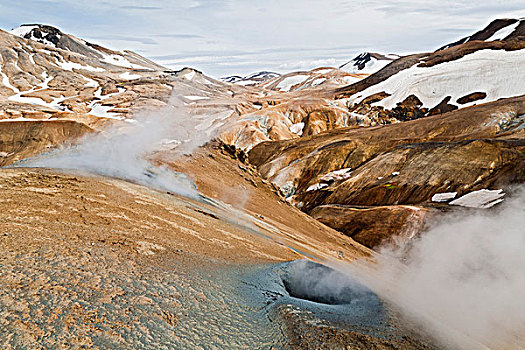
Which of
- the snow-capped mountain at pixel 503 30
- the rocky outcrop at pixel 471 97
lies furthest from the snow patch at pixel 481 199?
the snow-capped mountain at pixel 503 30

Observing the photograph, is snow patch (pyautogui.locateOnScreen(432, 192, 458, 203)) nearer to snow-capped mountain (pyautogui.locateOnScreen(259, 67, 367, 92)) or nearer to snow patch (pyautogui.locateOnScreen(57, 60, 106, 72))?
snow-capped mountain (pyautogui.locateOnScreen(259, 67, 367, 92))

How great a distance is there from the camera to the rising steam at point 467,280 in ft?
21.3

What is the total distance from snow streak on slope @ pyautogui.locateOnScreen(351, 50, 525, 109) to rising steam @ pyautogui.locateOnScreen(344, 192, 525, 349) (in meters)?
51.2

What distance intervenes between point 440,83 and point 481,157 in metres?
48.6

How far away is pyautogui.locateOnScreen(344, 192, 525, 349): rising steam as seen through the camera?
6496 millimetres

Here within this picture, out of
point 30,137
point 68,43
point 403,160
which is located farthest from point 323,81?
point 30,137

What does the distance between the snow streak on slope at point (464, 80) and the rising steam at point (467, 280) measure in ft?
168

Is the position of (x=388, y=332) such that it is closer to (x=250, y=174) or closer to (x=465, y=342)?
(x=465, y=342)

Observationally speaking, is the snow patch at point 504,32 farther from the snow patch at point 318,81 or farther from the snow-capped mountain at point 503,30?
the snow patch at point 318,81

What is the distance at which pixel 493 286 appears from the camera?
13086 millimetres

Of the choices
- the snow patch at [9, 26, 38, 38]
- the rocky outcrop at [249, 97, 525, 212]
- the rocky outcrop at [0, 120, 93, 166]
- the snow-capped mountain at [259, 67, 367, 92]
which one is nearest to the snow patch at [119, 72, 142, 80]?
the snow patch at [9, 26, 38, 38]

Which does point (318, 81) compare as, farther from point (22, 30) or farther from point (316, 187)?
point (22, 30)

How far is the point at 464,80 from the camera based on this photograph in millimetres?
69000

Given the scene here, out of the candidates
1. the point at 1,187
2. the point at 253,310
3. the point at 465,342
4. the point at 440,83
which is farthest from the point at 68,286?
the point at 440,83
